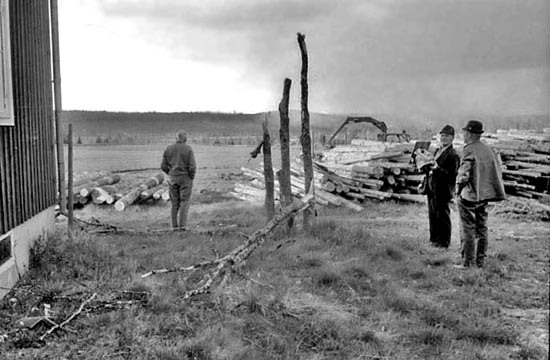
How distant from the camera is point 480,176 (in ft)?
24.1

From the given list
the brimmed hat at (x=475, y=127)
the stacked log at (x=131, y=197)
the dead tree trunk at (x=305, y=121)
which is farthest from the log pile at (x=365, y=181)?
the brimmed hat at (x=475, y=127)

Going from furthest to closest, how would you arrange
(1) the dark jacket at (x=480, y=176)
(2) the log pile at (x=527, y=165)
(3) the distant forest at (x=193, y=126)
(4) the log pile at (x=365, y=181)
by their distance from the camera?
1. (3) the distant forest at (x=193, y=126)
2. (2) the log pile at (x=527, y=165)
3. (4) the log pile at (x=365, y=181)
4. (1) the dark jacket at (x=480, y=176)

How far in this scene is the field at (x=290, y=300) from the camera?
177 inches

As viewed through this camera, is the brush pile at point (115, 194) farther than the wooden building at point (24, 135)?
Yes

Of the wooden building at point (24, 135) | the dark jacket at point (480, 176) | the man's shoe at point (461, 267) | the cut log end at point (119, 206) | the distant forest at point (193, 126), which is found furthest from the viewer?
the distant forest at point (193, 126)

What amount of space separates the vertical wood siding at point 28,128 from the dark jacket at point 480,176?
600 cm

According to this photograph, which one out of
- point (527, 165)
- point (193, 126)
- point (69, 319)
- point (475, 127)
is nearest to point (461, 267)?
point (475, 127)

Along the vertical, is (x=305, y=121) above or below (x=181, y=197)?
above

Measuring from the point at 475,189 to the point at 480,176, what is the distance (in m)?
0.20

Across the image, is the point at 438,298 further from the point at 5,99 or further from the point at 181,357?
the point at 5,99

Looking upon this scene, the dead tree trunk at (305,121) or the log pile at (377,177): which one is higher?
the dead tree trunk at (305,121)

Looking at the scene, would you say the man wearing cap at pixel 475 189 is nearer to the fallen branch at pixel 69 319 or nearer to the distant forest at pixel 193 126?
the fallen branch at pixel 69 319

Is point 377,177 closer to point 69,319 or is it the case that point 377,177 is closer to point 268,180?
point 268,180

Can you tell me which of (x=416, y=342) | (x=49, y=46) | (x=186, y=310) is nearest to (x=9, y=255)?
(x=186, y=310)
